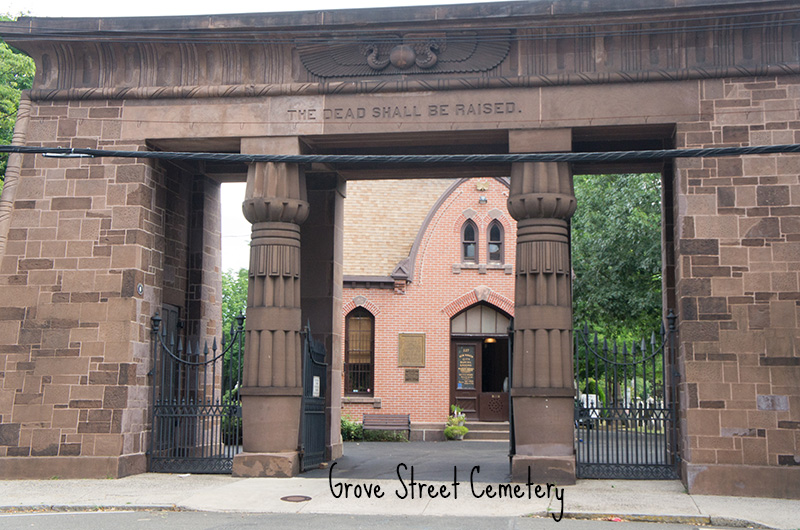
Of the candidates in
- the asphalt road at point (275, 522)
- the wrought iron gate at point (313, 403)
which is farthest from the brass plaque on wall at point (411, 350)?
the asphalt road at point (275, 522)

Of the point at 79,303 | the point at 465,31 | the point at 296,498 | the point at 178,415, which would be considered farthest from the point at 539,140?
the point at 79,303

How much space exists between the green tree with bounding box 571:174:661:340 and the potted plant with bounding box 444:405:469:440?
5845 mm

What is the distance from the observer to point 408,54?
45.9 feet

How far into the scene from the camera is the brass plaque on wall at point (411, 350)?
2714 cm

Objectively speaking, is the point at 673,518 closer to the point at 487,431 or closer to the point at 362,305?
the point at 487,431

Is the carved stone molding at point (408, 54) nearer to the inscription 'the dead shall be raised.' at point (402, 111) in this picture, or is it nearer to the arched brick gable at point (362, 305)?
the inscription 'the dead shall be raised.' at point (402, 111)

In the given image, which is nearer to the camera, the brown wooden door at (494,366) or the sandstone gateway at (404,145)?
the sandstone gateway at (404,145)

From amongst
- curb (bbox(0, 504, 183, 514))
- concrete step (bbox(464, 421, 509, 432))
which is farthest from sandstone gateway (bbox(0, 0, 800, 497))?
concrete step (bbox(464, 421, 509, 432))

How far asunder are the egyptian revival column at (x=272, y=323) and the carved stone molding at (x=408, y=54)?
142 cm

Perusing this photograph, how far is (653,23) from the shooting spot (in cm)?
1318

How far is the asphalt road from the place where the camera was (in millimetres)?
9664

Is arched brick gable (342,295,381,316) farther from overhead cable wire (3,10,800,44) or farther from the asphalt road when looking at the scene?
the asphalt road

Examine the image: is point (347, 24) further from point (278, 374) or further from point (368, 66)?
point (278, 374)

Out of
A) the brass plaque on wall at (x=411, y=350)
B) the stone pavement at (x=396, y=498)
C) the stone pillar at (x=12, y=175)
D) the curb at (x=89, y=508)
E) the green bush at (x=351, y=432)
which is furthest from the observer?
the brass plaque on wall at (x=411, y=350)
